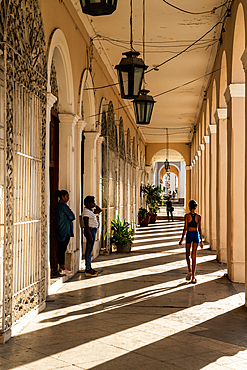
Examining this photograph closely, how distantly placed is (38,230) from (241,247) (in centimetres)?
406

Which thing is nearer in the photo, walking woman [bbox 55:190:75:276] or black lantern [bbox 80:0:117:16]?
black lantern [bbox 80:0:117:16]

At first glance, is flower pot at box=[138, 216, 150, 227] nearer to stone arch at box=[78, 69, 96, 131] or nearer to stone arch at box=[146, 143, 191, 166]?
stone arch at box=[146, 143, 191, 166]

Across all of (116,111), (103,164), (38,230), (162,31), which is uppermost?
(162,31)

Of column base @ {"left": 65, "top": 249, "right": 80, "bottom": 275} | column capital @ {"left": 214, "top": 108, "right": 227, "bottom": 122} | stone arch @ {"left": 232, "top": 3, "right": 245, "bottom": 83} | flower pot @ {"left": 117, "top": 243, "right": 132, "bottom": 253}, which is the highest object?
stone arch @ {"left": 232, "top": 3, "right": 245, "bottom": 83}

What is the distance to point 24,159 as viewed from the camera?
557 cm

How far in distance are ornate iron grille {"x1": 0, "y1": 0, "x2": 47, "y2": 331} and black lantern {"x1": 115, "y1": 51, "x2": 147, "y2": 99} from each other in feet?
3.99

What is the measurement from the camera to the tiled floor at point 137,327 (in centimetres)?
425

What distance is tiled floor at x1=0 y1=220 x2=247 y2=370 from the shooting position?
14.0 feet

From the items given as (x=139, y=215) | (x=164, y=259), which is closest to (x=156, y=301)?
(x=164, y=259)

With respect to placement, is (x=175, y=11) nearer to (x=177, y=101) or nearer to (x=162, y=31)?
(x=162, y=31)

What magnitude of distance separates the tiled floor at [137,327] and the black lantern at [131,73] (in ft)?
10.7

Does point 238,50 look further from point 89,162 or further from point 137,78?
point 89,162

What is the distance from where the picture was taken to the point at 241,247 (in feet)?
27.0

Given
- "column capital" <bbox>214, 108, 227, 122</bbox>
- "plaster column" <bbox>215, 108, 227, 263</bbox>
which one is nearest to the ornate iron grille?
"column capital" <bbox>214, 108, 227, 122</bbox>
